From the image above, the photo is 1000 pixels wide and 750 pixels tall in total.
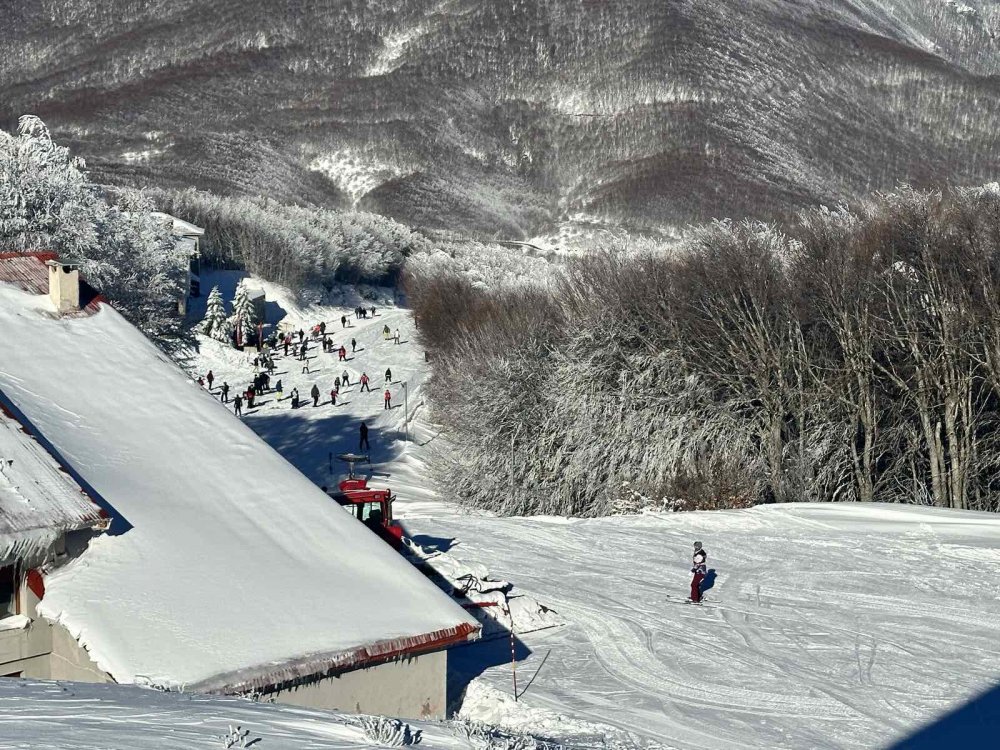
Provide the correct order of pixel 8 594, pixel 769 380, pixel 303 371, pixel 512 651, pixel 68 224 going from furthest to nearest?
pixel 303 371, pixel 769 380, pixel 68 224, pixel 512 651, pixel 8 594

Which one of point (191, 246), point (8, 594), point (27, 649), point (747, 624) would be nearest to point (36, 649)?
point (27, 649)

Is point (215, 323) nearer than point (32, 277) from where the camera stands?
No

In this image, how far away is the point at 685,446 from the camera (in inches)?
1485

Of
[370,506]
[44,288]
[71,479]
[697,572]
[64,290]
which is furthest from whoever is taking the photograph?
[370,506]

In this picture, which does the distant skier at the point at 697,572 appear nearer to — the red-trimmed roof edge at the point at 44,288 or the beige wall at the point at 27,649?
the red-trimmed roof edge at the point at 44,288

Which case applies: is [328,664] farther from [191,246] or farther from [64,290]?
[191,246]

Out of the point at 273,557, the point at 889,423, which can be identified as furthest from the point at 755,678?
the point at 889,423

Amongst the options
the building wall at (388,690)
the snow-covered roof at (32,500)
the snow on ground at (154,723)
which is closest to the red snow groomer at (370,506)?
the building wall at (388,690)

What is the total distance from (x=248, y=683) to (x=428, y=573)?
902 centimetres

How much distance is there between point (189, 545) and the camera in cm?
1382

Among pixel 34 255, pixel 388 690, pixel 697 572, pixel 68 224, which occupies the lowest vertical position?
pixel 388 690

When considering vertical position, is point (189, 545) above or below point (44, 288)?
below

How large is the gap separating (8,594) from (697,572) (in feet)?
41.1

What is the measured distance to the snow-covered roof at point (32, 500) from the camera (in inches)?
494
